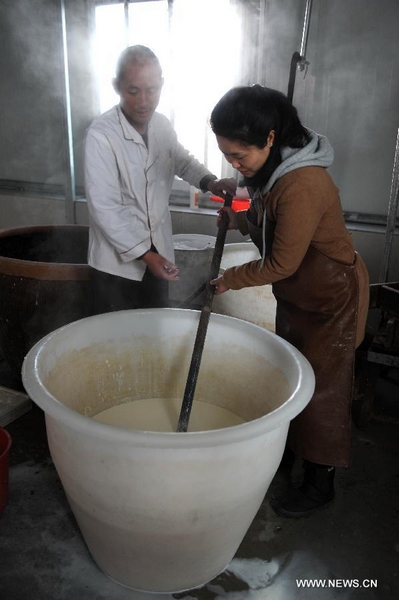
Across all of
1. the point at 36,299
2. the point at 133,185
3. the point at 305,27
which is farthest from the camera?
the point at 305,27

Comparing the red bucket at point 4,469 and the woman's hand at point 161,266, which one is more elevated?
the woman's hand at point 161,266

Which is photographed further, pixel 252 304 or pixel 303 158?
pixel 252 304

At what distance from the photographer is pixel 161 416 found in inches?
74.9

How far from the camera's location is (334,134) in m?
3.46

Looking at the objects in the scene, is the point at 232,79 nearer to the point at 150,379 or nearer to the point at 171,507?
the point at 150,379

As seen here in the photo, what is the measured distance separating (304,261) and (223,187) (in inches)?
30.0

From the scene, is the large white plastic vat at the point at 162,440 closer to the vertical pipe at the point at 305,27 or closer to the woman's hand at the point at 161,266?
the woman's hand at the point at 161,266

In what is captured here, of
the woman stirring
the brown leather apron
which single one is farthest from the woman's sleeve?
the brown leather apron

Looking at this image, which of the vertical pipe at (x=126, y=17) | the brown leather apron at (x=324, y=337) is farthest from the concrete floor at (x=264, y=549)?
the vertical pipe at (x=126, y=17)

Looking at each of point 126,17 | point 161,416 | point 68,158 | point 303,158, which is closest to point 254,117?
point 303,158

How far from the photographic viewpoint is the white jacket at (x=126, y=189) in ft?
6.62

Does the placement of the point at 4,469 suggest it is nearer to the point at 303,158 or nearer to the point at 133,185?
the point at 133,185

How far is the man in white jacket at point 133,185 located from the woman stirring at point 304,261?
1.42ft

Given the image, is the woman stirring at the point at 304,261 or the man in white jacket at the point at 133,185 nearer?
the woman stirring at the point at 304,261
